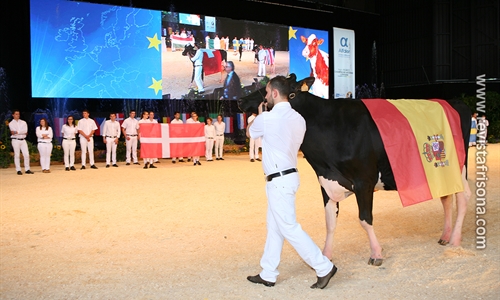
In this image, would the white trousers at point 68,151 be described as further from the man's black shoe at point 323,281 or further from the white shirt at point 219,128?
the man's black shoe at point 323,281

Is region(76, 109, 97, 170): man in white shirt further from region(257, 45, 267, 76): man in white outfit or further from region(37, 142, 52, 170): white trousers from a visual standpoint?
region(257, 45, 267, 76): man in white outfit

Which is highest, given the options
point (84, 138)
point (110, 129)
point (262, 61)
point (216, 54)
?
point (216, 54)

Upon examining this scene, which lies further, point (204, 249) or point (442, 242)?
point (442, 242)

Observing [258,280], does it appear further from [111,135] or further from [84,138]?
[111,135]

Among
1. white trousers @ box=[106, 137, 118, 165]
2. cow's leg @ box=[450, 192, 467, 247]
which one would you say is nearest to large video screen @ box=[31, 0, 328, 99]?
white trousers @ box=[106, 137, 118, 165]

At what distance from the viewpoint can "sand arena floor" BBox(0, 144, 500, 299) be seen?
3789mm

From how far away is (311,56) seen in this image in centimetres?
2067

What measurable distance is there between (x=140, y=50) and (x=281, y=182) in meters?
13.7

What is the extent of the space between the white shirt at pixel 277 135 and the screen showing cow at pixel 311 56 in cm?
1634

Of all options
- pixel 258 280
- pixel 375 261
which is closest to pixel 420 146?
pixel 375 261

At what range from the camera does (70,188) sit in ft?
31.9

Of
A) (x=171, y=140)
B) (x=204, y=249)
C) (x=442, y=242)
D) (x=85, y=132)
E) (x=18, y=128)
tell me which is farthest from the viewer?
(x=171, y=140)

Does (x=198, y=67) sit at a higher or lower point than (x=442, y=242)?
higher

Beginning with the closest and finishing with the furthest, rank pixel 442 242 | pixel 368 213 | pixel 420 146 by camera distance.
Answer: pixel 368 213
pixel 420 146
pixel 442 242
